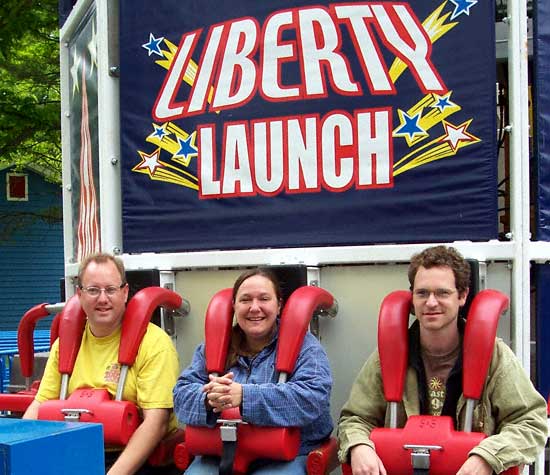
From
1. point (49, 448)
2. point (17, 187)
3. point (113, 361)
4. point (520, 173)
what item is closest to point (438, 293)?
point (520, 173)

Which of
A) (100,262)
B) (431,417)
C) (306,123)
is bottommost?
(431,417)

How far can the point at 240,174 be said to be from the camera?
4.49m

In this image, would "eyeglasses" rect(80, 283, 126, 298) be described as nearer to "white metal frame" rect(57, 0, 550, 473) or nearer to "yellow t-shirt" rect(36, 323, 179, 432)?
"yellow t-shirt" rect(36, 323, 179, 432)

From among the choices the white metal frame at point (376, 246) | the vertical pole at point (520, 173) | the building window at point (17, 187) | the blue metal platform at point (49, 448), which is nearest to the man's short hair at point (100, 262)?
the white metal frame at point (376, 246)

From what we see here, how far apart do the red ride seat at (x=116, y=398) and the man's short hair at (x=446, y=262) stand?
138cm

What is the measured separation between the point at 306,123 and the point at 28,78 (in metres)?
8.58

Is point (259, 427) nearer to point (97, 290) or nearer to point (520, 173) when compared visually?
point (97, 290)

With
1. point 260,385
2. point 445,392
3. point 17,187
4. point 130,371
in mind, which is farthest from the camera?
point 17,187

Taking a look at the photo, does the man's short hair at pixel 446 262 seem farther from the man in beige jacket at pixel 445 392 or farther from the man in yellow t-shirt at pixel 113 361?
the man in yellow t-shirt at pixel 113 361

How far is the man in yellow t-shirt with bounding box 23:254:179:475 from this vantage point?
391 centimetres

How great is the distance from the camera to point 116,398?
12.9 ft

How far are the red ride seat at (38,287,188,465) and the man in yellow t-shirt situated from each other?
0.14 ft

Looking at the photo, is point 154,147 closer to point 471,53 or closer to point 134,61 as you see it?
point 134,61

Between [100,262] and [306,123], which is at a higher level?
[306,123]
